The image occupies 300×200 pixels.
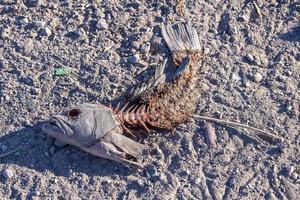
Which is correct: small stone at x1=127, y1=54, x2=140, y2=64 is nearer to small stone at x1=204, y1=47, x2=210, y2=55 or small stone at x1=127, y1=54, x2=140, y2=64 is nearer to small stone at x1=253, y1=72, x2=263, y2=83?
small stone at x1=204, y1=47, x2=210, y2=55

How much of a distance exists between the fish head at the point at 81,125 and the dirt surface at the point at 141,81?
0.08 metres

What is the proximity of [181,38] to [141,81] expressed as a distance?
0.31 m

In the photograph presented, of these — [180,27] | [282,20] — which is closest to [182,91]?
[180,27]

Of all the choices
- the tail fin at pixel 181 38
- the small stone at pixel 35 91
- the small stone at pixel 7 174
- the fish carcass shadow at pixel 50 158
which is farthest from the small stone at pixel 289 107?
the small stone at pixel 7 174

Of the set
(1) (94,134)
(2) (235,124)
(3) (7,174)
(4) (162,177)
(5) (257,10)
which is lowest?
(3) (7,174)

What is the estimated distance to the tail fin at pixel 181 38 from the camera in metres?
3.53

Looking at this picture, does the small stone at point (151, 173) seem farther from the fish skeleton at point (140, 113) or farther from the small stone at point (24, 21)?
the small stone at point (24, 21)

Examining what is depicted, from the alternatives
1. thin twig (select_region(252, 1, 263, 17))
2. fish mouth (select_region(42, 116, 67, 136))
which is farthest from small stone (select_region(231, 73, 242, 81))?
fish mouth (select_region(42, 116, 67, 136))

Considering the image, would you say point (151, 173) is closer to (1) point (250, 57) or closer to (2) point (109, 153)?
(2) point (109, 153)

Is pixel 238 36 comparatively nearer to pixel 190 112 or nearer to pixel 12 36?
pixel 190 112

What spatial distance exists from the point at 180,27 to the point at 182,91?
1.19 feet

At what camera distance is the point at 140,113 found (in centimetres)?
333

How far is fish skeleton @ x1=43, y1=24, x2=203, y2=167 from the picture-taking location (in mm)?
3199

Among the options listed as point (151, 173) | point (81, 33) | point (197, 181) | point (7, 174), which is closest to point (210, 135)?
point (197, 181)
